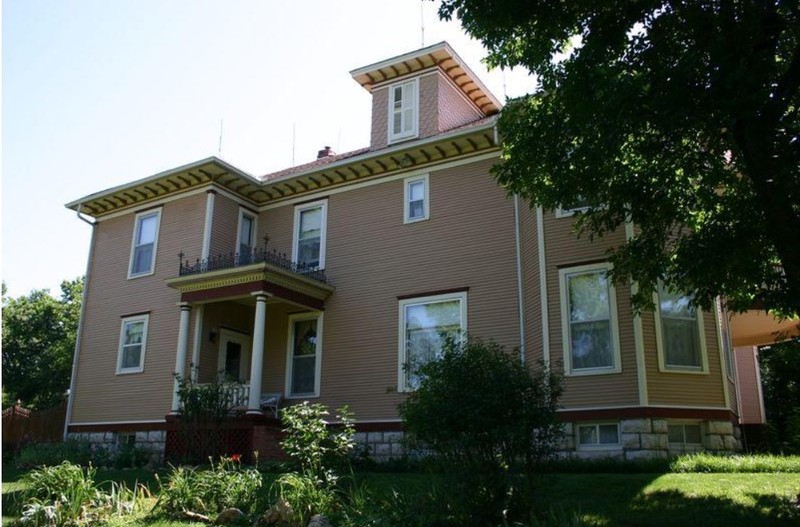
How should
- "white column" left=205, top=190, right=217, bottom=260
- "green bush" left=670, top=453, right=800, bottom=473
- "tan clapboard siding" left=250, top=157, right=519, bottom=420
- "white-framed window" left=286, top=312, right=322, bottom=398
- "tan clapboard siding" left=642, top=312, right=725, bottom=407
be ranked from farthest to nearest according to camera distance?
"white column" left=205, top=190, right=217, bottom=260, "white-framed window" left=286, top=312, right=322, bottom=398, "tan clapboard siding" left=250, top=157, right=519, bottom=420, "tan clapboard siding" left=642, top=312, right=725, bottom=407, "green bush" left=670, top=453, right=800, bottom=473

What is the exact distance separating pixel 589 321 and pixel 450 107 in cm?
788

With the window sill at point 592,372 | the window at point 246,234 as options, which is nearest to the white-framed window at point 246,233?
the window at point 246,234

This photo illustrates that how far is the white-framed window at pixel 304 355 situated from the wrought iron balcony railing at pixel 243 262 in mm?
1041

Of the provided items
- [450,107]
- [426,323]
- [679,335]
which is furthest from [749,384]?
[450,107]

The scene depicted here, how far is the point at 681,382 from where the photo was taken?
11.9 meters

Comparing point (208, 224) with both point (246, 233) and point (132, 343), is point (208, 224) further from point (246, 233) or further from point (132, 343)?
point (132, 343)

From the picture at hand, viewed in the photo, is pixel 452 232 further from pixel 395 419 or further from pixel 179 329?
pixel 179 329

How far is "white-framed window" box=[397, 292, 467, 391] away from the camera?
14.6m

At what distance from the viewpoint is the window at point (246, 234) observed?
18.0 meters

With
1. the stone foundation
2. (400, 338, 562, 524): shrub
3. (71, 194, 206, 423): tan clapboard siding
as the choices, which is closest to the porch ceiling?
(71, 194, 206, 423): tan clapboard siding

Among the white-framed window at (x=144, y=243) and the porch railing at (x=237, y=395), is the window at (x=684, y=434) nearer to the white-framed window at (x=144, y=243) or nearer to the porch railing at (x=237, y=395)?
the porch railing at (x=237, y=395)

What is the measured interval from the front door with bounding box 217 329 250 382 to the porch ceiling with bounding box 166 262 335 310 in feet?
5.21

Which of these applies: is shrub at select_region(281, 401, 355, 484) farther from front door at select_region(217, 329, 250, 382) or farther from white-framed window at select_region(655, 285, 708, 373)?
front door at select_region(217, 329, 250, 382)

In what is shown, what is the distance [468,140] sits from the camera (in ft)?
49.9
